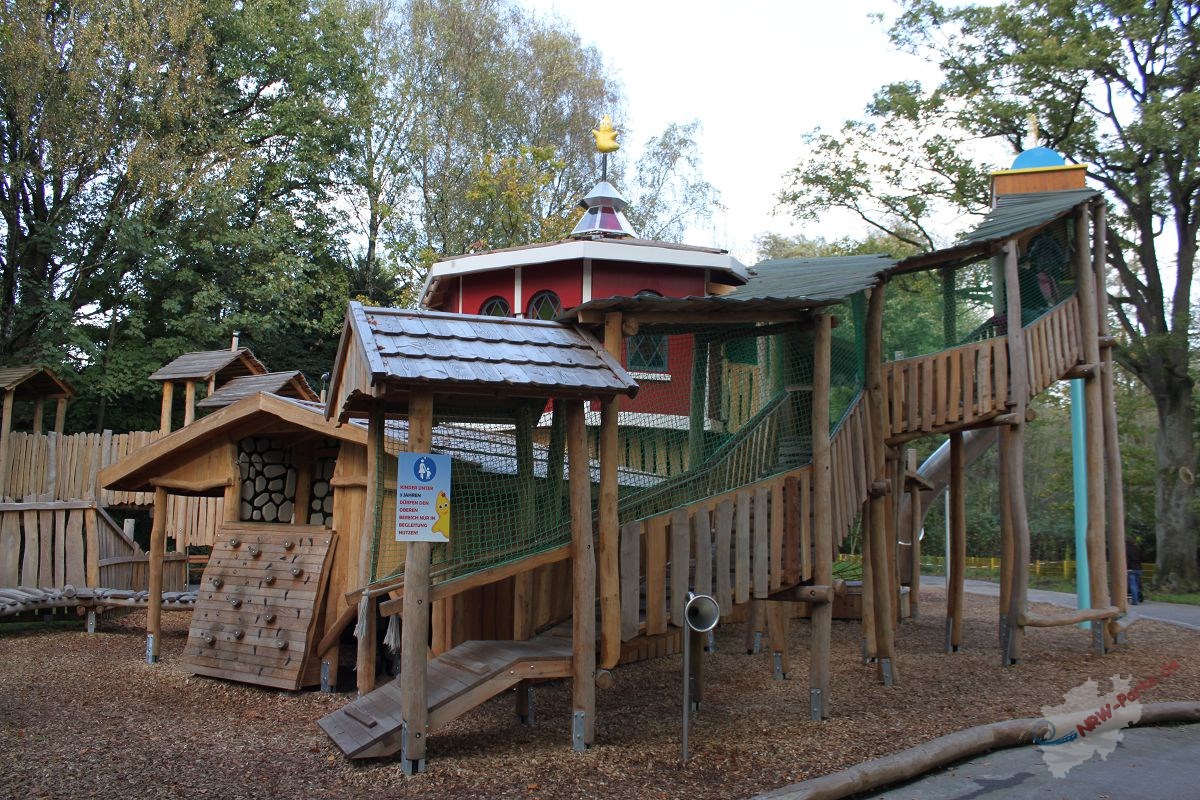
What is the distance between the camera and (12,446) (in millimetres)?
16766

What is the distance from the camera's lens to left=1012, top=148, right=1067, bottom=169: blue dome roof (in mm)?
13594

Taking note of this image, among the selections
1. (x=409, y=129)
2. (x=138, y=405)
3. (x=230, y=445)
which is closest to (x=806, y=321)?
(x=230, y=445)

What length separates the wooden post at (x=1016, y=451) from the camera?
10172 mm

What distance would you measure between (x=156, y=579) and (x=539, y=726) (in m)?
6.17

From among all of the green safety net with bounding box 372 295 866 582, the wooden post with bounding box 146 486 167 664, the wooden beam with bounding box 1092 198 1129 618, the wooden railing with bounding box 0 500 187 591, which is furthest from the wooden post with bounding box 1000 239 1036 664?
the wooden railing with bounding box 0 500 187 591

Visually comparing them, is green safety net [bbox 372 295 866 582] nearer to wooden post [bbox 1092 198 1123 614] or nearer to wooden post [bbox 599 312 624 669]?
wooden post [bbox 599 312 624 669]

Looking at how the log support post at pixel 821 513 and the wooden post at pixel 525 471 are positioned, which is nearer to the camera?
the wooden post at pixel 525 471

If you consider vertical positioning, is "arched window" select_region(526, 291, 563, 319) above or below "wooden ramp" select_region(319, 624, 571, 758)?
above

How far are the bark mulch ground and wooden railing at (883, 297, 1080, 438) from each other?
2.72m

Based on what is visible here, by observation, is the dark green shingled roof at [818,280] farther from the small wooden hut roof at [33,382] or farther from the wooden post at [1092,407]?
the small wooden hut roof at [33,382]

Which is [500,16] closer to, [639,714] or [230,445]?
[230,445]

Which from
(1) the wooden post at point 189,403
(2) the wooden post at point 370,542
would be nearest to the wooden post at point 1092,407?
(2) the wooden post at point 370,542

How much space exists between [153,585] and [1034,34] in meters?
20.3

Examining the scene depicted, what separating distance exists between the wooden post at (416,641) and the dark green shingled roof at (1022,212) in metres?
6.76
